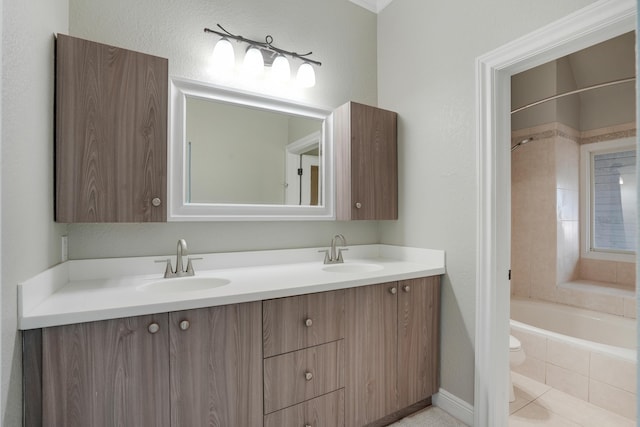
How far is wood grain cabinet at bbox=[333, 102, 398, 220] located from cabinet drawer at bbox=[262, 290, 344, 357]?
71 centimetres

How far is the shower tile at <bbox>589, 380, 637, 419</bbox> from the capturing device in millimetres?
1740

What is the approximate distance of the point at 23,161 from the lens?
94 centimetres

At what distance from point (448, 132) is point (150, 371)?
188 cm

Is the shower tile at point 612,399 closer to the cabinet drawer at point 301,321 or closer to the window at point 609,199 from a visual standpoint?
the window at point 609,199

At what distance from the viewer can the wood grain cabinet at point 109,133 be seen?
1.25 meters

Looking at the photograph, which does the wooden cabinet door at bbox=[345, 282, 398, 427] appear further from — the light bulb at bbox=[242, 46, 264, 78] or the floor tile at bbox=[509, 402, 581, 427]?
the light bulb at bbox=[242, 46, 264, 78]

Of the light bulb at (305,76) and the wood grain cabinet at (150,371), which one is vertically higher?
the light bulb at (305,76)

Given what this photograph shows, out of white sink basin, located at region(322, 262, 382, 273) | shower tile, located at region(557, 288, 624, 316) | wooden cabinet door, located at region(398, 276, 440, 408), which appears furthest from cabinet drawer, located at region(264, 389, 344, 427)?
shower tile, located at region(557, 288, 624, 316)

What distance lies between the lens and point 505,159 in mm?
1614

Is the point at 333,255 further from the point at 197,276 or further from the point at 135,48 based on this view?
the point at 135,48

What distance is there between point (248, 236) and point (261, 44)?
118 centimetres

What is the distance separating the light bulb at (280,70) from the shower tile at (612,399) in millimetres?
2711

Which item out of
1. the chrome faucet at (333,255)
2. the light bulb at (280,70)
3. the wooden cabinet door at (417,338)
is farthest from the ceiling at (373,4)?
the wooden cabinet door at (417,338)

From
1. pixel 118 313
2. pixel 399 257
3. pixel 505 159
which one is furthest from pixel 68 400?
pixel 505 159
